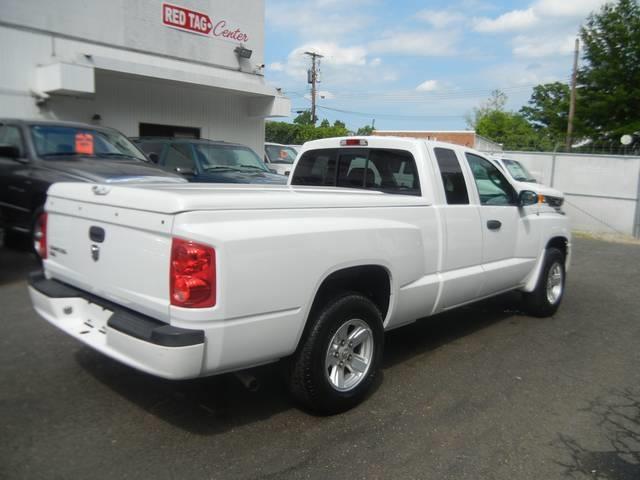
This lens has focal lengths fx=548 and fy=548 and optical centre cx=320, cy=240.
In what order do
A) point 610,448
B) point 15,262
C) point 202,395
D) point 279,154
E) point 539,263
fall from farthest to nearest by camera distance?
point 279,154 → point 15,262 → point 539,263 → point 202,395 → point 610,448

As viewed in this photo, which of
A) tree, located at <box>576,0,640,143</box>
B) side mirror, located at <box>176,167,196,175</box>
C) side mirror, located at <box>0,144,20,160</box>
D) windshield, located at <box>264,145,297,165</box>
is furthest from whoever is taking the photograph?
tree, located at <box>576,0,640,143</box>

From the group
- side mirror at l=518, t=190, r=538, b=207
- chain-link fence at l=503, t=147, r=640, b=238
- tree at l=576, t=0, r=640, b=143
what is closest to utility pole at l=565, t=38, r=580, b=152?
tree at l=576, t=0, r=640, b=143

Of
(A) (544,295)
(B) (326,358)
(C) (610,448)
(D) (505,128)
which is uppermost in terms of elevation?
(D) (505,128)

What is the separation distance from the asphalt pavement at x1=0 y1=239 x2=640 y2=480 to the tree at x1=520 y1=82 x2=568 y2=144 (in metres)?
27.2

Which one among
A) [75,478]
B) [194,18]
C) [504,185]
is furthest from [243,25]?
[75,478]

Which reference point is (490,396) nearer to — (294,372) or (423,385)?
(423,385)

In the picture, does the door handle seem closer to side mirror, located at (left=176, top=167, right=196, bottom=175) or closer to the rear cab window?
the rear cab window

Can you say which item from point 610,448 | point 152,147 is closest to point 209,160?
point 152,147

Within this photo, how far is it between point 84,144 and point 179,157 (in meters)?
2.08

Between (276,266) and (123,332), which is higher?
(276,266)

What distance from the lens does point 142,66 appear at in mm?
12828

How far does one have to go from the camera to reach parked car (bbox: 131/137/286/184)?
918 cm

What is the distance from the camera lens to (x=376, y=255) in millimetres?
3693

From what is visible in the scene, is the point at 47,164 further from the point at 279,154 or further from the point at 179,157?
the point at 279,154
